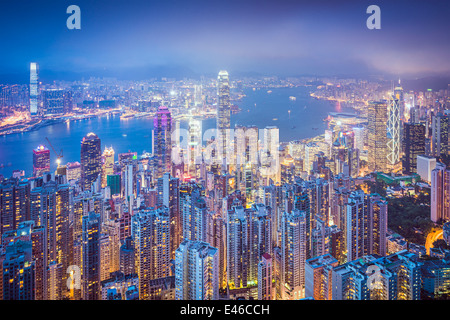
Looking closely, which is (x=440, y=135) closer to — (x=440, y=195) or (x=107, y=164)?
(x=440, y=195)

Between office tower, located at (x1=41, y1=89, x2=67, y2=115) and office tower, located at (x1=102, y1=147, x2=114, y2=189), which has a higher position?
office tower, located at (x1=41, y1=89, x2=67, y2=115)

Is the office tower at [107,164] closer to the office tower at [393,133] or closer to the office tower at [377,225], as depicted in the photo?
the office tower at [377,225]

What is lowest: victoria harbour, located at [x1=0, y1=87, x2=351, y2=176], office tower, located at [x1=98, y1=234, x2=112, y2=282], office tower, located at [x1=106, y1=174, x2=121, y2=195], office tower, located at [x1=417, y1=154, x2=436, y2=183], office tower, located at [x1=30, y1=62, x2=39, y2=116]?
office tower, located at [x1=98, y1=234, x2=112, y2=282]

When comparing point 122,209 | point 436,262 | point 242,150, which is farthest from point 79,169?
point 436,262

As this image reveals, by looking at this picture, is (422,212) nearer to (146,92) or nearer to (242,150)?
(242,150)

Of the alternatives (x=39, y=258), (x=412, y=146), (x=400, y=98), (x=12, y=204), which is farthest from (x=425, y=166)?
(x=12, y=204)

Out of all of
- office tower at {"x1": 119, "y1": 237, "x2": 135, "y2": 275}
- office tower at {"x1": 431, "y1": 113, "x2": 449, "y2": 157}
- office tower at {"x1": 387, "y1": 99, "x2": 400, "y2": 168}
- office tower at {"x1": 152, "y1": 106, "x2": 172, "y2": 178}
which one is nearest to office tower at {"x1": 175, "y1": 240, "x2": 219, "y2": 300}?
office tower at {"x1": 119, "y1": 237, "x2": 135, "y2": 275}

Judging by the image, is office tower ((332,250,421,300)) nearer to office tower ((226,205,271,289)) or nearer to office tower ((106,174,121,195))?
office tower ((226,205,271,289))
